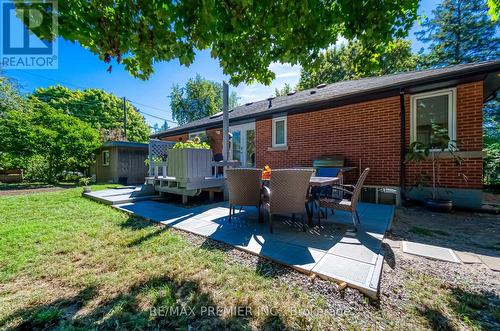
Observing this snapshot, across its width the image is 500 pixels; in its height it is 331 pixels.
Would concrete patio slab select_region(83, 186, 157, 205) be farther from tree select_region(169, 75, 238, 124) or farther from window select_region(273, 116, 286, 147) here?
tree select_region(169, 75, 238, 124)

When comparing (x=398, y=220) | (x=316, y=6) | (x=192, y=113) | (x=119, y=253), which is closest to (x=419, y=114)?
(x=398, y=220)

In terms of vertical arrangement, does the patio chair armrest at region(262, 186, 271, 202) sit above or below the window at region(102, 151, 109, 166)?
below

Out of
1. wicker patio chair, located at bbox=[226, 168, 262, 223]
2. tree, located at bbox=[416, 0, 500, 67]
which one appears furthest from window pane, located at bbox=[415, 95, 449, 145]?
tree, located at bbox=[416, 0, 500, 67]

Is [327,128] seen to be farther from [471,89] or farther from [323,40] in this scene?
[323,40]

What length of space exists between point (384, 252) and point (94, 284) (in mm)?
3503

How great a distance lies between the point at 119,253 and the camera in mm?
2824

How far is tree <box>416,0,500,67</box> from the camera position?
13672 millimetres

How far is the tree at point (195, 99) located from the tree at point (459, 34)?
21.1 meters

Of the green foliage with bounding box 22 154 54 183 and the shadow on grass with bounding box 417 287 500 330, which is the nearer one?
the shadow on grass with bounding box 417 287 500 330

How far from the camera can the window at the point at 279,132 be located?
26.9 ft

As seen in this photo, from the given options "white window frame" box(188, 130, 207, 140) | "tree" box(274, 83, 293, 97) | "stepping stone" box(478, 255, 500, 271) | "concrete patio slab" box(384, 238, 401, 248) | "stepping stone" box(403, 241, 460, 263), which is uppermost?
"tree" box(274, 83, 293, 97)

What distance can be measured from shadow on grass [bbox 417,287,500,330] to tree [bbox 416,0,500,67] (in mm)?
19756

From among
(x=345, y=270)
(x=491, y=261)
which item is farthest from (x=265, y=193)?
(x=491, y=261)

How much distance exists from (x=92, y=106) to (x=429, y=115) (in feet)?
117
